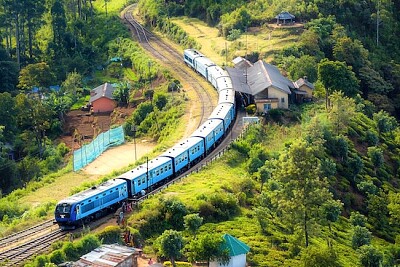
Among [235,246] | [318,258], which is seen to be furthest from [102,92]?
[318,258]

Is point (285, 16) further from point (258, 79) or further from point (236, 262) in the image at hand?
point (236, 262)

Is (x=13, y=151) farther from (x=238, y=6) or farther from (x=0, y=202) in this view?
(x=238, y=6)

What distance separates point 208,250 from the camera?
40.8 metres

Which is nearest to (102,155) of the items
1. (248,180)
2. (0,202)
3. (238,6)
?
(0,202)

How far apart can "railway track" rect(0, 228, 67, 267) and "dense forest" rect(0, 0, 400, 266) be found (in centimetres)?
482

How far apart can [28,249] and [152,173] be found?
12.8m

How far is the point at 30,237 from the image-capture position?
151 ft

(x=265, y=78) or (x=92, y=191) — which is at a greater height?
(x=265, y=78)

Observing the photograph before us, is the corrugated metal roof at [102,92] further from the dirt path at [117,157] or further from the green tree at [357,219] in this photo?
the green tree at [357,219]

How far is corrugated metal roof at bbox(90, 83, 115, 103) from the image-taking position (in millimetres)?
82750

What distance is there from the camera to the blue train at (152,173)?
46.5 m

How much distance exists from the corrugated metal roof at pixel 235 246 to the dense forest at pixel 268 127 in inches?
35.1

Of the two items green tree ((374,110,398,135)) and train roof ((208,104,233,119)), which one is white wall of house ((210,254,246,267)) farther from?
green tree ((374,110,398,135))

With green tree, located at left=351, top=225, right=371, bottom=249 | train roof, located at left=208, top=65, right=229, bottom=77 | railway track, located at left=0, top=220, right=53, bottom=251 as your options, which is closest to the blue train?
railway track, located at left=0, top=220, right=53, bottom=251
